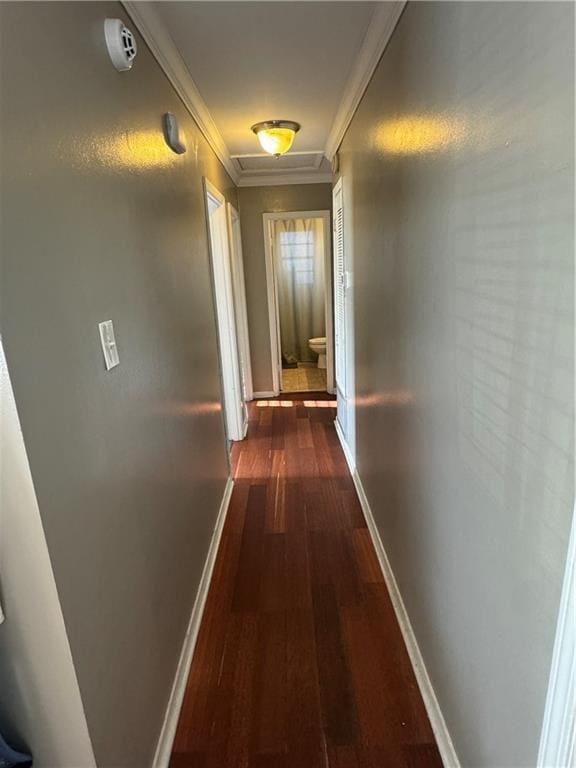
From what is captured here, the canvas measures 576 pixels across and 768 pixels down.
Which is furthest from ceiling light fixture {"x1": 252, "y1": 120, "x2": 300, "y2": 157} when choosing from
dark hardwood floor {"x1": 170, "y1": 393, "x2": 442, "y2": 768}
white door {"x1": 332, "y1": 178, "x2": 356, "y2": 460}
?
dark hardwood floor {"x1": 170, "y1": 393, "x2": 442, "y2": 768}

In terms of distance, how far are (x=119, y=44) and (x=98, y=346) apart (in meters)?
0.82

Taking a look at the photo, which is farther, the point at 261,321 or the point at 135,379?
the point at 261,321

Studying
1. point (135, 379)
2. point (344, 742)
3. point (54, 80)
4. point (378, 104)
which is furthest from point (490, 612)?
point (378, 104)

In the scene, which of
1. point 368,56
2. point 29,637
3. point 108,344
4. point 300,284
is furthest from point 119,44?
point 300,284

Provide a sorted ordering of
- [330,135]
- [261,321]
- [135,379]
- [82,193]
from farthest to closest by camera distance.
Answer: [261,321] → [330,135] → [135,379] → [82,193]

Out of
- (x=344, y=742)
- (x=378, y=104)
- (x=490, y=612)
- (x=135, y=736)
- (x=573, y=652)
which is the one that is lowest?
(x=344, y=742)

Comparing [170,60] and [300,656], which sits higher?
[170,60]

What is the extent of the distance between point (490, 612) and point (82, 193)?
132cm

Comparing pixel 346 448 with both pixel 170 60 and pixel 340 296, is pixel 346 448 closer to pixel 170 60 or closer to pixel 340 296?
pixel 340 296

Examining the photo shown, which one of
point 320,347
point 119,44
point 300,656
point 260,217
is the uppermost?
point 119,44

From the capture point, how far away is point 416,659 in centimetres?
160

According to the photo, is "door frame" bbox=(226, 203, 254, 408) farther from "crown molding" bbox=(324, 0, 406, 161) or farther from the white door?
"crown molding" bbox=(324, 0, 406, 161)

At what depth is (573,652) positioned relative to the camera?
670 millimetres

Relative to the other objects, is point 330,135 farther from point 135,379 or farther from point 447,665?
point 447,665
